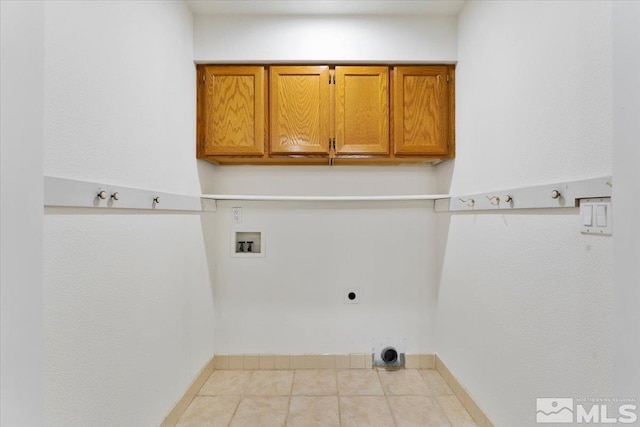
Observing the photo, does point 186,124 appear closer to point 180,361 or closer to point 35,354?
point 180,361

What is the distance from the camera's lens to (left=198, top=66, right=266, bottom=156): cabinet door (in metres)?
2.14

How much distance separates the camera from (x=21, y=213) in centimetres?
68

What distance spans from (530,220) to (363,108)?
1.24 meters

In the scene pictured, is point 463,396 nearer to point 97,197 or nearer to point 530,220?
point 530,220

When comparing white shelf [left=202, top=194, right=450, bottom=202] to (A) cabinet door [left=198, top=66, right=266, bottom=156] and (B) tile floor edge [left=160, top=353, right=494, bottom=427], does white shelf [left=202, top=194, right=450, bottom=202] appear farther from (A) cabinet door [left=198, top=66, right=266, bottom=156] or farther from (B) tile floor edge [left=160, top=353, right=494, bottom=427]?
Answer: (B) tile floor edge [left=160, top=353, right=494, bottom=427]

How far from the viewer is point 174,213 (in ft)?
5.84

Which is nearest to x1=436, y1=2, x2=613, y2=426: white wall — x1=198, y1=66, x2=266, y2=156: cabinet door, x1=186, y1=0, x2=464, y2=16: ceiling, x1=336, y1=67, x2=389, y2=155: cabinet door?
x1=186, y1=0, x2=464, y2=16: ceiling

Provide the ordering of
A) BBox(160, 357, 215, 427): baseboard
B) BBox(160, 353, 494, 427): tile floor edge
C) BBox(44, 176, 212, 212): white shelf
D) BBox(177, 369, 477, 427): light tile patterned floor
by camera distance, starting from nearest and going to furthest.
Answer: BBox(44, 176, 212, 212): white shelf → BBox(160, 357, 215, 427): baseboard → BBox(177, 369, 477, 427): light tile patterned floor → BBox(160, 353, 494, 427): tile floor edge

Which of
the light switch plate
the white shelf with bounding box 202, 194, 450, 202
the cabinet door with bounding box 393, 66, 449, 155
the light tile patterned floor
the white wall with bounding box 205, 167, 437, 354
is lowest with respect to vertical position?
the light tile patterned floor

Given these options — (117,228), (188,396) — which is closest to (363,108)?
(117,228)

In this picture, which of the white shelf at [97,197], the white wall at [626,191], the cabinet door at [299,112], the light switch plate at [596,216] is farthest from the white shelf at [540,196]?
the white shelf at [97,197]

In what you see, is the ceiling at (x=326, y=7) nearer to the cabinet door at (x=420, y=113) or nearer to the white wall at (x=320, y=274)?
the cabinet door at (x=420, y=113)

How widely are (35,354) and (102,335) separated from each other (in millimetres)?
505

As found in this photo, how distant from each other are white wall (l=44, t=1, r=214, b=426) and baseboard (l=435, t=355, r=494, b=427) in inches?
64.3
